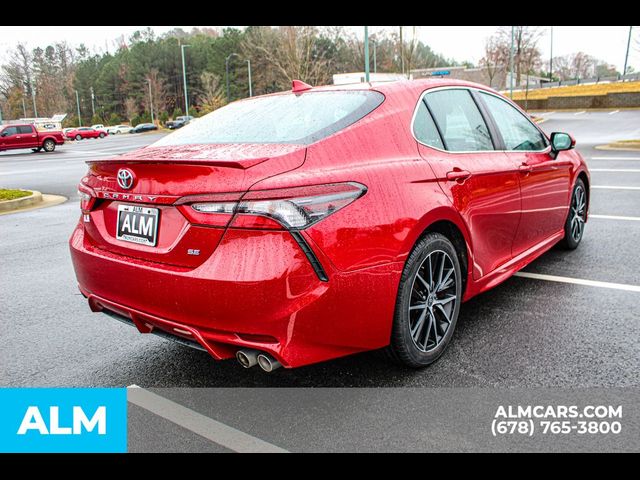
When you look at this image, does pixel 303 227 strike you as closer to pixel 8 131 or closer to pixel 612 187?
pixel 612 187

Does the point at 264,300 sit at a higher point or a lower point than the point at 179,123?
higher

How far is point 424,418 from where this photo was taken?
109 inches

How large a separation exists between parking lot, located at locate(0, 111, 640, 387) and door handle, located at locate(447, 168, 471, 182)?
1033mm

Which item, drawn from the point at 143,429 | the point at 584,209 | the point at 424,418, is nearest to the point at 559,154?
the point at 584,209

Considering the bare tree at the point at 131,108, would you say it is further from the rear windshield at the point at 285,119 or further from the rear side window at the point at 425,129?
the rear side window at the point at 425,129

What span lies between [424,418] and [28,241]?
20.3ft

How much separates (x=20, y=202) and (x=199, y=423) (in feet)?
30.3

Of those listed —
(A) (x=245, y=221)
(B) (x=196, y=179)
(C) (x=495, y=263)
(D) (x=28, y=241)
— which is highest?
(B) (x=196, y=179)

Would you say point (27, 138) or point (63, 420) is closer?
point (63, 420)

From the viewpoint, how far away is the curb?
10.1 m

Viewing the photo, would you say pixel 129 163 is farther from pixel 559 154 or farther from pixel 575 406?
pixel 559 154

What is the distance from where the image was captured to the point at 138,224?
2.86 metres

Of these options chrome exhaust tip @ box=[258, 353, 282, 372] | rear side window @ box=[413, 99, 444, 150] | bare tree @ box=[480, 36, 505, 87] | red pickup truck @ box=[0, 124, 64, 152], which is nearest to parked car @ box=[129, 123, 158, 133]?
red pickup truck @ box=[0, 124, 64, 152]

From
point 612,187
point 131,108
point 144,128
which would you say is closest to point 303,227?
point 612,187
